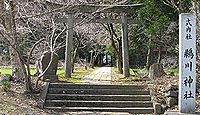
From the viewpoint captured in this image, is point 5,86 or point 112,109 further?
point 5,86

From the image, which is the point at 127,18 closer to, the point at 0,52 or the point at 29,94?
the point at 29,94

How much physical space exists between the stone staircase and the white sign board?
10.3ft

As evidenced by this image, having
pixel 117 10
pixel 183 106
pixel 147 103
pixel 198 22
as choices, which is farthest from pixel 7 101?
pixel 117 10

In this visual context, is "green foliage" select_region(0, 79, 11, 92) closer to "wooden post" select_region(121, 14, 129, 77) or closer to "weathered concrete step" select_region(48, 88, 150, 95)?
"weathered concrete step" select_region(48, 88, 150, 95)

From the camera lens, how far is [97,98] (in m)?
11.6

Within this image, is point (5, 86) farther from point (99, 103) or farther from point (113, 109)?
point (113, 109)

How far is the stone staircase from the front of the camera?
1089 cm

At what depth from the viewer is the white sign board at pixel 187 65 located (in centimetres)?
764

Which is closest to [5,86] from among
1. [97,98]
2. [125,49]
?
[97,98]

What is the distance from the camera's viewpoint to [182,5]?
1177 centimetres

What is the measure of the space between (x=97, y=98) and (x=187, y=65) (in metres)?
4.55

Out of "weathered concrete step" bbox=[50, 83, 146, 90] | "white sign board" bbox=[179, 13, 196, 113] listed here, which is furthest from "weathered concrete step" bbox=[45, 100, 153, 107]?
"white sign board" bbox=[179, 13, 196, 113]

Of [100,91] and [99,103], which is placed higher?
[100,91]

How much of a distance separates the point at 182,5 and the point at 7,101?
20.6 feet
